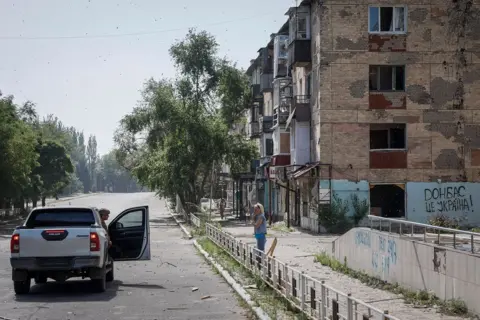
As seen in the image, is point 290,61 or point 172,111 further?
point 172,111

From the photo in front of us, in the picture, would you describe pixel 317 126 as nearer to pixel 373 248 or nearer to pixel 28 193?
pixel 373 248

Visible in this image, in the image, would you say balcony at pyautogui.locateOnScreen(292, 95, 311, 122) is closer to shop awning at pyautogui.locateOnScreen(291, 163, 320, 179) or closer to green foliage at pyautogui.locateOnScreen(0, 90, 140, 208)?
shop awning at pyautogui.locateOnScreen(291, 163, 320, 179)

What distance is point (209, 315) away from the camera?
13891 millimetres

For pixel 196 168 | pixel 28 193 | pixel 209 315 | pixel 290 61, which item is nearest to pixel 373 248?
pixel 209 315

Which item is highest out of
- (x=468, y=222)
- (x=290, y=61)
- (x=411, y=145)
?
(x=290, y=61)

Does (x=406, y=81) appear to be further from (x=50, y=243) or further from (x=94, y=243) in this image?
(x=50, y=243)

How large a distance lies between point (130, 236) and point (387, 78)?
24018mm

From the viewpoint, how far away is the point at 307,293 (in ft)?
42.2

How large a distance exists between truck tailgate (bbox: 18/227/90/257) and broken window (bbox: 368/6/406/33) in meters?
26.7

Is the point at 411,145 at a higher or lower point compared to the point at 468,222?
higher

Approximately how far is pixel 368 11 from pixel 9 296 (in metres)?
27.7

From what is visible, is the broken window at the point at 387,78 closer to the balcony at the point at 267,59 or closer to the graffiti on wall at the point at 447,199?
the graffiti on wall at the point at 447,199

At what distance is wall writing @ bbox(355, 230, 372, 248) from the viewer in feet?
64.8

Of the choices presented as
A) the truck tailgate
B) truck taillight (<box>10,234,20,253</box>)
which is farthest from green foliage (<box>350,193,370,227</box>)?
truck taillight (<box>10,234,20,253</box>)
